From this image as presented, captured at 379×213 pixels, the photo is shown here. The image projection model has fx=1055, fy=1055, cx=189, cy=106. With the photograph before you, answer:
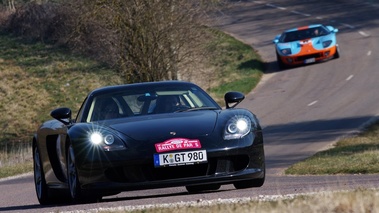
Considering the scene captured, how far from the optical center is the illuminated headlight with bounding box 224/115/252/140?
10180 millimetres

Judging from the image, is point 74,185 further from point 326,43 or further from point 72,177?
point 326,43

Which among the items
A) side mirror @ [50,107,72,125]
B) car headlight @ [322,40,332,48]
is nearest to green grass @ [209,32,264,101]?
car headlight @ [322,40,332,48]

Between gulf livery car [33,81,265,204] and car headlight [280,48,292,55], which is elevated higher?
gulf livery car [33,81,265,204]

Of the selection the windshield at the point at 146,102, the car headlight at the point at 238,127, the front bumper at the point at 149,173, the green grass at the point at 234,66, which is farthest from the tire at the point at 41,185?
the green grass at the point at 234,66

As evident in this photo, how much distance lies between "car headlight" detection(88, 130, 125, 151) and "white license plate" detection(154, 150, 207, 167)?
0.37 meters

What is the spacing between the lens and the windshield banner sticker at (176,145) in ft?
32.6

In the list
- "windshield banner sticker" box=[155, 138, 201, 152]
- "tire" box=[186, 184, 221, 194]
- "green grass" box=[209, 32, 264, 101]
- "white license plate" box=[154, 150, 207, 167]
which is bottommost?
"green grass" box=[209, 32, 264, 101]

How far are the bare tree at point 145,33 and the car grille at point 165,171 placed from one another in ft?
88.5

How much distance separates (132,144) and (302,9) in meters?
50.1

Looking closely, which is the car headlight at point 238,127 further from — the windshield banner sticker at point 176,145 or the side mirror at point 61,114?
the side mirror at point 61,114

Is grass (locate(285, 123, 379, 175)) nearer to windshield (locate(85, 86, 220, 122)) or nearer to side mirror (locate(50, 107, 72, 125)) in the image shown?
windshield (locate(85, 86, 220, 122))

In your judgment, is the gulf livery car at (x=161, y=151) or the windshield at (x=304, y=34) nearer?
the gulf livery car at (x=161, y=151)

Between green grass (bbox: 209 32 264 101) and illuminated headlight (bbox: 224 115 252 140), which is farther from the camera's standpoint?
green grass (bbox: 209 32 264 101)

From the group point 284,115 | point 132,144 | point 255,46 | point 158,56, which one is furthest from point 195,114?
point 255,46
